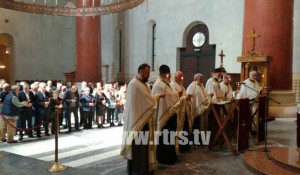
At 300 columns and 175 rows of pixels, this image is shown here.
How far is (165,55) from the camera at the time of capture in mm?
19672

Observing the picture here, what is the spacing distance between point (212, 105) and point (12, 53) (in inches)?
767

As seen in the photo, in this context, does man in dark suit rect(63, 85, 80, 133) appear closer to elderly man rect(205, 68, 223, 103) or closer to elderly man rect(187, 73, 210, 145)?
elderly man rect(187, 73, 210, 145)

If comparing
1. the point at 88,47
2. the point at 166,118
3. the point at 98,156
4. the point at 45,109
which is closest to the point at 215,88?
the point at 166,118

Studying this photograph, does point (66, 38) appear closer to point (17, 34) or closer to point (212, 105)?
point (17, 34)

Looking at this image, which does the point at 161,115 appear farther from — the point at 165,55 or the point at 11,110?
the point at 165,55

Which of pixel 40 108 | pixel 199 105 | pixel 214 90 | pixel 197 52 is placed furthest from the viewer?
pixel 197 52

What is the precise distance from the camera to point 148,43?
829 inches

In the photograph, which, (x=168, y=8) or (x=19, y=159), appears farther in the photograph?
(x=168, y=8)

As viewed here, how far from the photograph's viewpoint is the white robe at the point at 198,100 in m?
7.60

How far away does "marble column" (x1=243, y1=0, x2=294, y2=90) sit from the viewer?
11.2m

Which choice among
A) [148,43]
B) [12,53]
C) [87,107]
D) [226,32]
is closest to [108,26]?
[148,43]

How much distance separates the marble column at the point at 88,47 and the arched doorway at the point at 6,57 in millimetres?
7161

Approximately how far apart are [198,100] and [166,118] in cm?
175

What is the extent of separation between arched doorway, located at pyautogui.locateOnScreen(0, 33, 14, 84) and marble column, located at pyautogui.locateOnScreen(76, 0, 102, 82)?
716cm
